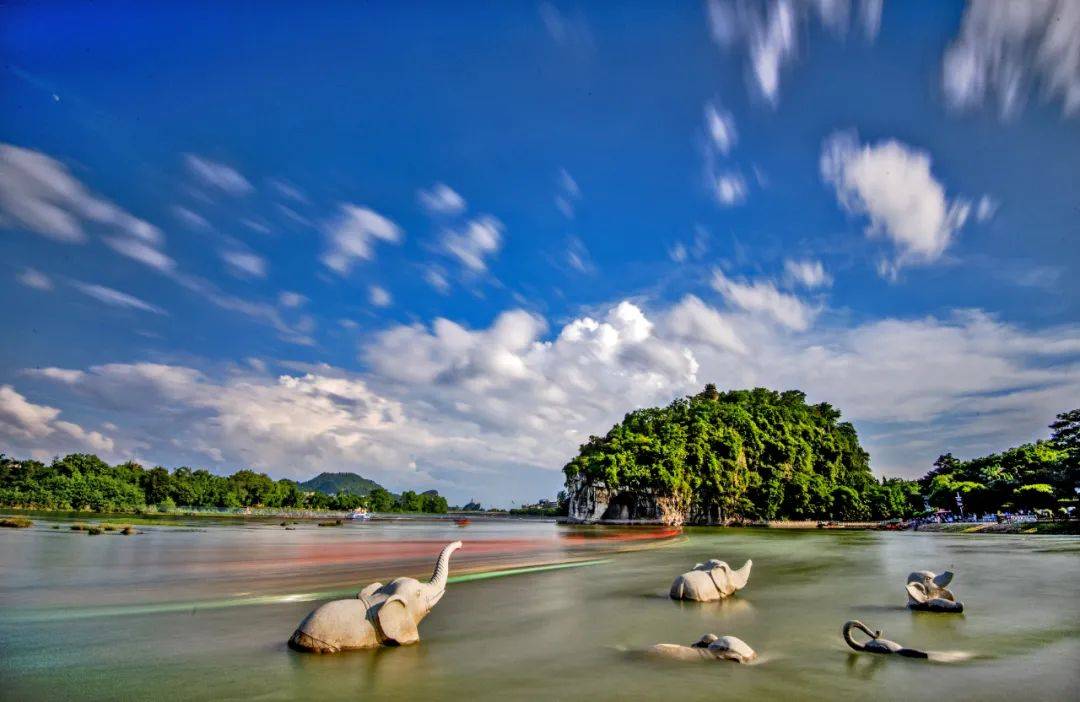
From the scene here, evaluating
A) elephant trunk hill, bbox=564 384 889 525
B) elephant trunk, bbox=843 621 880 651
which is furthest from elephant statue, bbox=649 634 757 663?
elephant trunk hill, bbox=564 384 889 525

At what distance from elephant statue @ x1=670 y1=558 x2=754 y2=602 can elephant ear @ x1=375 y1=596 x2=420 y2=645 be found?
266 inches

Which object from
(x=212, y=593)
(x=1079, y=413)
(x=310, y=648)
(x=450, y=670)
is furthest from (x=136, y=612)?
(x=1079, y=413)

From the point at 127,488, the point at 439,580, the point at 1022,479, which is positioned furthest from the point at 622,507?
the point at 439,580

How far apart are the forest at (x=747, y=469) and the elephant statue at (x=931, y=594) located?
87.6 m

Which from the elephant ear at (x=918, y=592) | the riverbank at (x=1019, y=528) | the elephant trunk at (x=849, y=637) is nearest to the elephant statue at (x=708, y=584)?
the elephant ear at (x=918, y=592)

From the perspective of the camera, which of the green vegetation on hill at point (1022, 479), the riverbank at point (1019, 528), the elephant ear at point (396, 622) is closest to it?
the elephant ear at point (396, 622)

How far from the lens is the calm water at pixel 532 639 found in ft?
21.7

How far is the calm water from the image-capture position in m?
6.61

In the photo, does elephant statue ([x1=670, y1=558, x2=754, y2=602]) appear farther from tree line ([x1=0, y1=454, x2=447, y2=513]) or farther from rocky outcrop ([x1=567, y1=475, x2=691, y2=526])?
tree line ([x1=0, y1=454, x2=447, y2=513])

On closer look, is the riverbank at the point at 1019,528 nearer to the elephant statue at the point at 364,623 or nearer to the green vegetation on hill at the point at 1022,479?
the green vegetation on hill at the point at 1022,479

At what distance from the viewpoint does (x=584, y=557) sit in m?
27.2

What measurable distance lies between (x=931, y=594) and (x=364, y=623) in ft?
36.9

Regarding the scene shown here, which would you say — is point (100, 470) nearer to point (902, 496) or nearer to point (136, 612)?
point (136, 612)

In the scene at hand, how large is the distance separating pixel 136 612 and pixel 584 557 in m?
19.4
